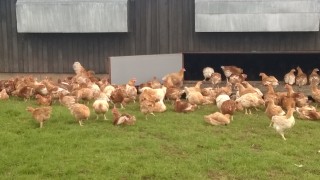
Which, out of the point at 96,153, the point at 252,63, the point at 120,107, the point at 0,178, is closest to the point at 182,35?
the point at 252,63

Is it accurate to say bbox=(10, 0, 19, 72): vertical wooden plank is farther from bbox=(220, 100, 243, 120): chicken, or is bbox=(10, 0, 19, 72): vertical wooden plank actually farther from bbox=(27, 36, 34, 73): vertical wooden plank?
bbox=(220, 100, 243, 120): chicken

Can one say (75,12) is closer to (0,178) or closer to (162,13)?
(162,13)

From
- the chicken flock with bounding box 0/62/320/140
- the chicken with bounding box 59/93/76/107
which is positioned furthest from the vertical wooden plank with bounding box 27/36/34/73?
the chicken with bounding box 59/93/76/107

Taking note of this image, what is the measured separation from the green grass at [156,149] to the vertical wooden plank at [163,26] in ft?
23.0

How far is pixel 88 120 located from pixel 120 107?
232 cm

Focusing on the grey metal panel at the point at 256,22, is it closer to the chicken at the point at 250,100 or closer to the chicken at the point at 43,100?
the chicken at the point at 250,100

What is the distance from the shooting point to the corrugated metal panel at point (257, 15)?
18484mm

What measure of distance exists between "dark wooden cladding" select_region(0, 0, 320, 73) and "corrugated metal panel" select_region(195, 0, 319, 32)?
63 centimetres

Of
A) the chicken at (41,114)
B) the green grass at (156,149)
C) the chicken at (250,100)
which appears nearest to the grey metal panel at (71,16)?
the green grass at (156,149)

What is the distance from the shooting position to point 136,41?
20.2 m

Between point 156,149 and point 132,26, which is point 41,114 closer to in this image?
point 156,149

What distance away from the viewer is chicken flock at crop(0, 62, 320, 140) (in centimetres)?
1246

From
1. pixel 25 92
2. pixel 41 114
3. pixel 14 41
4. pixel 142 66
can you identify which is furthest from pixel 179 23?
pixel 41 114

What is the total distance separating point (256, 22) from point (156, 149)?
33.7 ft
